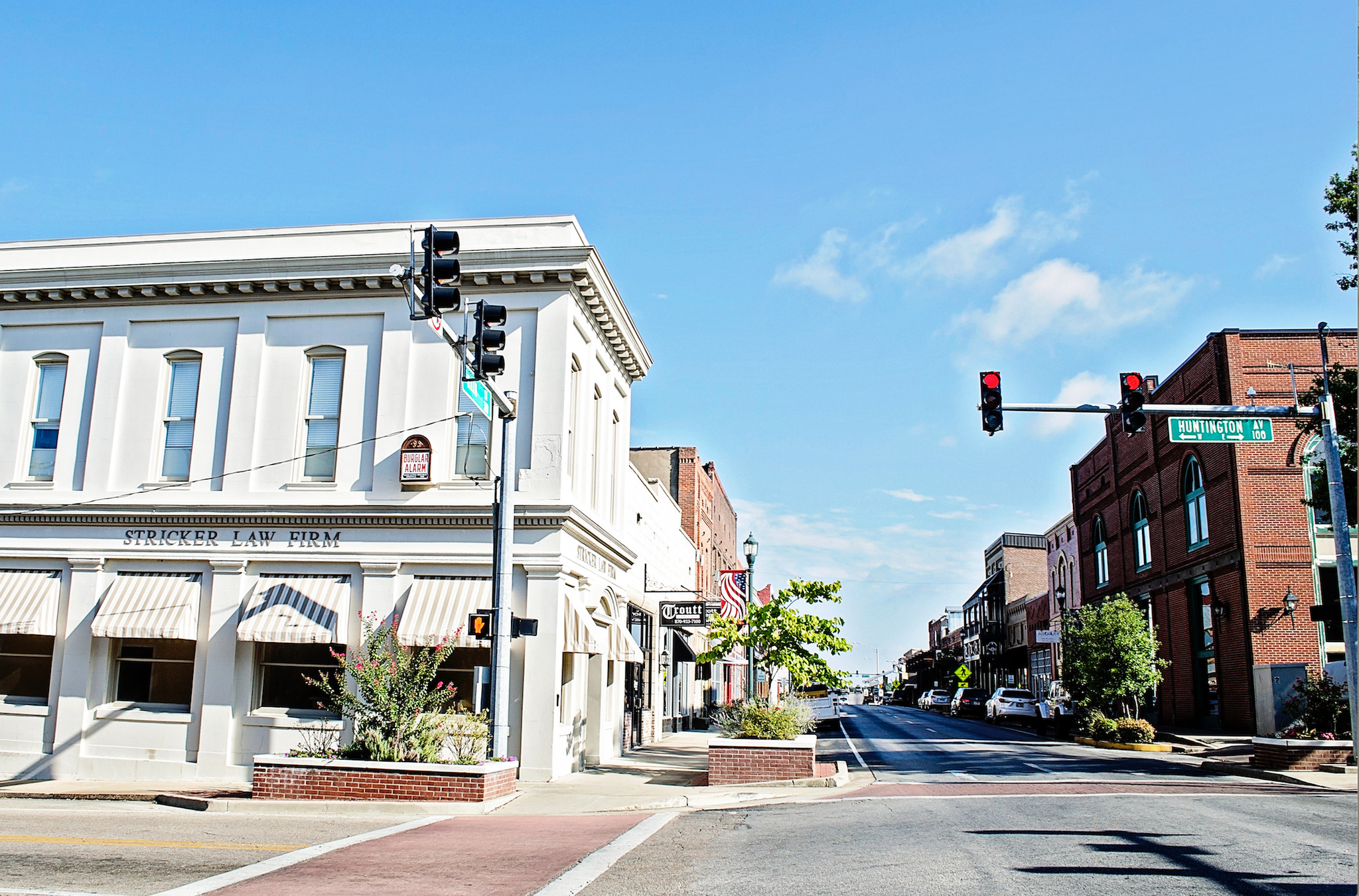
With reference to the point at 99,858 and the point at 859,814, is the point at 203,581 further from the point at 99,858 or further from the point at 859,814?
the point at 859,814

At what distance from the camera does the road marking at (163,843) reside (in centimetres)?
1168

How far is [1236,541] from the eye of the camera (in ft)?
113

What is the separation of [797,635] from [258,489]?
1112cm

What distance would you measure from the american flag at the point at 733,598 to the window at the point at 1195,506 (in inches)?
698

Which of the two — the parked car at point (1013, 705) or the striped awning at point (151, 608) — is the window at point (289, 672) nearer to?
the striped awning at point (151, 608)

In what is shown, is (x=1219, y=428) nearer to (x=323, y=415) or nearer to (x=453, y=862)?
(x=453, y=862)

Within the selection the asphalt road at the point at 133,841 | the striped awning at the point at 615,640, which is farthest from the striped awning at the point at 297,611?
the striped awning at the point at 615,640

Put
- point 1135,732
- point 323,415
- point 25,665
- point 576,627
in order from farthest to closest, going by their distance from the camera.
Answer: point 1135,732, point 25,665, point 323,415, point 576,627

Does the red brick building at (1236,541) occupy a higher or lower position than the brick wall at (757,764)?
higher

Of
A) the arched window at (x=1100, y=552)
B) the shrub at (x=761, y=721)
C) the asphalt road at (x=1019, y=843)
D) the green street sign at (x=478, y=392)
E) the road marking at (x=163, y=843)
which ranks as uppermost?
the arched window at (x=1100, y=552)

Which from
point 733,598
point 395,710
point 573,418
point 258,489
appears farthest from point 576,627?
point 733,598

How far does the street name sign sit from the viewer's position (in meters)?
28.1

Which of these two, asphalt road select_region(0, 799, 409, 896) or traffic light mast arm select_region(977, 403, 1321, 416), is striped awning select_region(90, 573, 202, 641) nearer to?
asphalt road select_region(0, 799, 409, 896)

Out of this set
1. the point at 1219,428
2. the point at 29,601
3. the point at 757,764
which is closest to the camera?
the point at 1219,428
